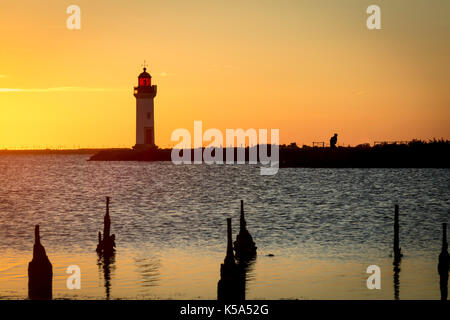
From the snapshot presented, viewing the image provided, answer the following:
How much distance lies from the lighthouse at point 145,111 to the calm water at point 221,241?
38.8 m

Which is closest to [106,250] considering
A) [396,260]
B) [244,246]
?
[244,246]

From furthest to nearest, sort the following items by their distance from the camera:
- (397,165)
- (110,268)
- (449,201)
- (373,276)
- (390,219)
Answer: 1. (397,165)
2. (449,201)
3. (390,219)
4. (110,268)
5. (373,276)

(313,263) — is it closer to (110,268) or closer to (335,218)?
(110,268)

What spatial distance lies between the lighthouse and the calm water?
38751 mm

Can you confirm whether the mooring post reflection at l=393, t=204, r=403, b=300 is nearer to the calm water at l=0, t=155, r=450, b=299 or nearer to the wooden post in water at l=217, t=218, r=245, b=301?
the calm water at l=0, t=155, r=450, b=299

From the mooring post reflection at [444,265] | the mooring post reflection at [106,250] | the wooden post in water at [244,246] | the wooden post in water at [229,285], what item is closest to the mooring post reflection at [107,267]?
Result: the mooring post reflection at [106,250]

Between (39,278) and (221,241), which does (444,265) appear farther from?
(221,241)

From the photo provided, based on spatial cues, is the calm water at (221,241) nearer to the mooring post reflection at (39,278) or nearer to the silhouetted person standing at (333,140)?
the mooring post reflection at (39,278)

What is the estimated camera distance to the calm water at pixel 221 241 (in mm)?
23641

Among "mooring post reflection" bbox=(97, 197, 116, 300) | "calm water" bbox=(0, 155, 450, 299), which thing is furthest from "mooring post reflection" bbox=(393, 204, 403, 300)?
"mooring post reflection" bbox=(97, 197, 116, 300)

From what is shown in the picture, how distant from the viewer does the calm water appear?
931 inches

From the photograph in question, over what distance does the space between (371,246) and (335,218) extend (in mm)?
15042
